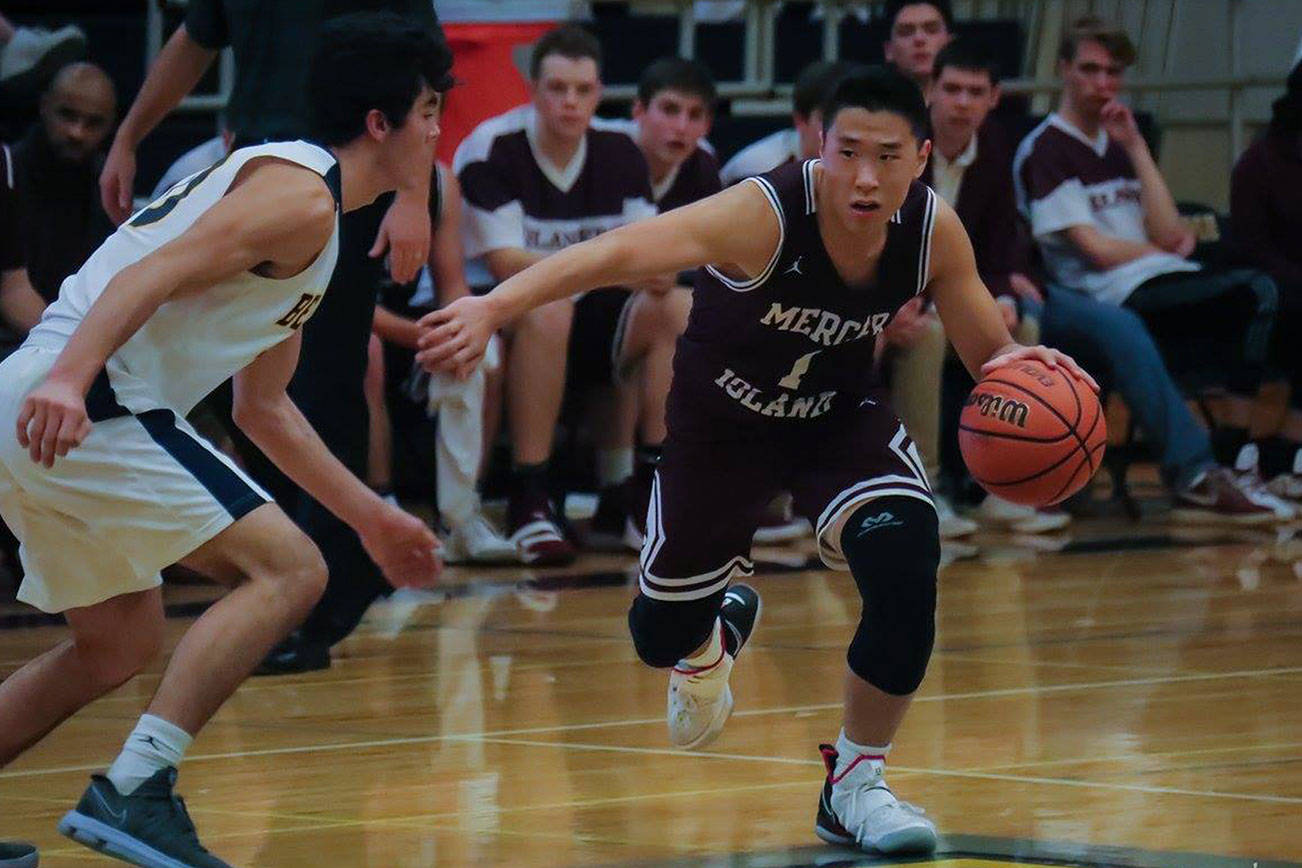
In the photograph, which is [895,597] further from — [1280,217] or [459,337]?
[1280,217]

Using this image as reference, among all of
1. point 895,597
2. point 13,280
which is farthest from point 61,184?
point 895,597

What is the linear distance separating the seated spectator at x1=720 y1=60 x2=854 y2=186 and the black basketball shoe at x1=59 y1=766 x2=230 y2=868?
4746 mm

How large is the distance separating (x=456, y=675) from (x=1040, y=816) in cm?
212

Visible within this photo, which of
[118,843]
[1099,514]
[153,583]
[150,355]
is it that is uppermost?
[150,355]

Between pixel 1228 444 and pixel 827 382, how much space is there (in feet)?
19.3

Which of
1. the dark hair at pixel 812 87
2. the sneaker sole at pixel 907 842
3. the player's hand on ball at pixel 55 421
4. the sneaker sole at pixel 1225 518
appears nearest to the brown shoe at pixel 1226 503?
the sneaker sole at pixel 1225 518

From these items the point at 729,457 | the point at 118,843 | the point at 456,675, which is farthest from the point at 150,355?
the point at 456,675

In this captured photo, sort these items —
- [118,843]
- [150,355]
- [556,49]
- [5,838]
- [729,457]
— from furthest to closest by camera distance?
[556,49] → [729,457] → [5,838] → [150,355] → [118,843]

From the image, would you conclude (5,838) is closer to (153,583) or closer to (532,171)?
(153,583)

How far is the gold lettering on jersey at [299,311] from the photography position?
3.98 metres

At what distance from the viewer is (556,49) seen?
8266 mm

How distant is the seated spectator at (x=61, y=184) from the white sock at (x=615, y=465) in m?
1.98

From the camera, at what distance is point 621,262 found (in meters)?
4.06

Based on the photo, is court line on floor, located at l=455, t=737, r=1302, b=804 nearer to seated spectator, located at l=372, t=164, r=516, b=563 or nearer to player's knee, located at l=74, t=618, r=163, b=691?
player's knee, located at l=74, t=618, r=163, b=691
